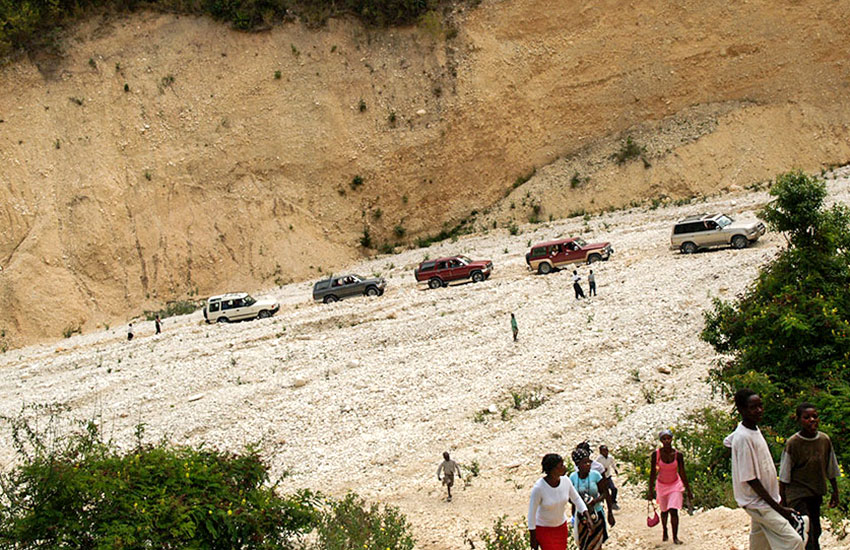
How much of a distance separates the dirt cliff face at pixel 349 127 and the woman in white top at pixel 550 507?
35.7 metres

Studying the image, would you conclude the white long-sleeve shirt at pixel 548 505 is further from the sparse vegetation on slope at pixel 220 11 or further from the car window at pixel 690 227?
the sparse vegetation on slope at pixel 220 11

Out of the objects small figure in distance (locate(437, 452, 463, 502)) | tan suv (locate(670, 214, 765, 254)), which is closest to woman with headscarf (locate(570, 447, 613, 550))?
small figure in distance (locate(437, 452, 463, 502))

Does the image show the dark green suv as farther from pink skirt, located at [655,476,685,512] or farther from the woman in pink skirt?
pink skirt, located at [655,476,685,512]

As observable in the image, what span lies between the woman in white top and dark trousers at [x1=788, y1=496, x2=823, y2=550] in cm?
206

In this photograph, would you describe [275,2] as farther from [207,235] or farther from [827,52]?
[827,52]

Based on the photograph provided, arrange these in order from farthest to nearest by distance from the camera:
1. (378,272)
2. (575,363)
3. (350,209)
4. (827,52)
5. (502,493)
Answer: (350,209), (827,52), (378,272), (575,363), (502,493)

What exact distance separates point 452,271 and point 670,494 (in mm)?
23315

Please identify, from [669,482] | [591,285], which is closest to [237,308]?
[591,285]

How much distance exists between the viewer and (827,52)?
42656 millimetres

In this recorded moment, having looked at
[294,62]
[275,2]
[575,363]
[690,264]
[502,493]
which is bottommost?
[502,493]

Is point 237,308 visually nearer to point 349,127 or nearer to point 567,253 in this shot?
point 567,253

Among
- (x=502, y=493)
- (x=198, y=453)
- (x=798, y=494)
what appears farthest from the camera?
(x=502, y=493)

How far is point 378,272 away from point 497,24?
17.6 metres

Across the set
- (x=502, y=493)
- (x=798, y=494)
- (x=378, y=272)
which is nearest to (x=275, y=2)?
(x=378, y=272)
